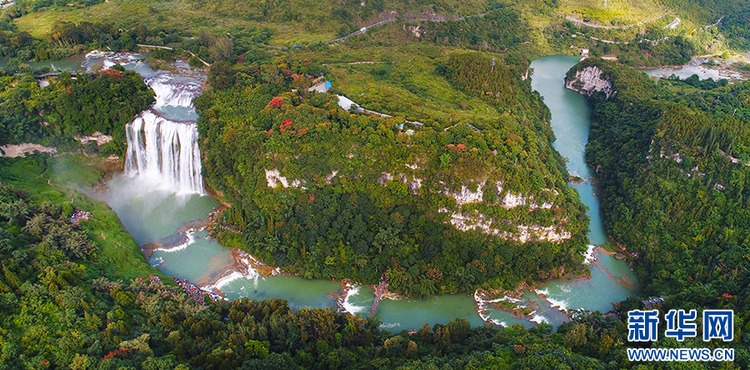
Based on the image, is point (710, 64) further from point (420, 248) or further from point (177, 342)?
point (177, 342)

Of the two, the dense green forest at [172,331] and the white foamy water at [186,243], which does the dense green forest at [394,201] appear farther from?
the dense green forest at [172,331]

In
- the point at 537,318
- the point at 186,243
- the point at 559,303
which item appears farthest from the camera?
the point at 186,243

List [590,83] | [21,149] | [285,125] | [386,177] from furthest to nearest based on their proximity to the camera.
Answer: [590,83]
[21,149]
[285,125]
[386,177]

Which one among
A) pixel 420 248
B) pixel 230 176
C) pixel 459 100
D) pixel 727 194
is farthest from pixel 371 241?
pixel 727 194

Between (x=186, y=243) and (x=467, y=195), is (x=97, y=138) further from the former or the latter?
(x=467, y=195)

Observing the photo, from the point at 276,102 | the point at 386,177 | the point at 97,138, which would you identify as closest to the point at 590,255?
the point at 386,177
